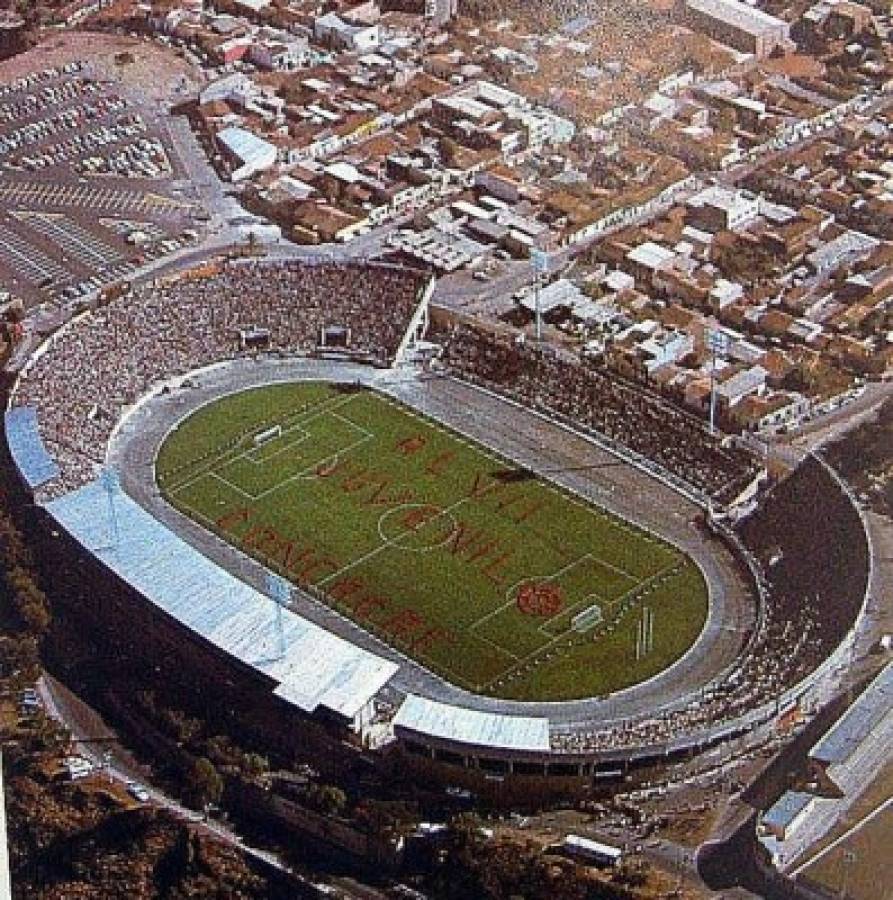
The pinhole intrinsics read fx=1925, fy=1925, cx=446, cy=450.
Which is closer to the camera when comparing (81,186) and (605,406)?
(605,406)

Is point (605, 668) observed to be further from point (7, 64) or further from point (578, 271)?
→ point (7, 64)

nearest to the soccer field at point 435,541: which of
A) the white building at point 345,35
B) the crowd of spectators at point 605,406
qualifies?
the crowd of spectators at point 605,406

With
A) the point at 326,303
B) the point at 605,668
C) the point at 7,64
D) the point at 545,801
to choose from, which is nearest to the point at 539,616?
the point at 605,668

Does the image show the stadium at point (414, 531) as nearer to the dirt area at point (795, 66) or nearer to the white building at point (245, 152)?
the white building at point (245, 152)

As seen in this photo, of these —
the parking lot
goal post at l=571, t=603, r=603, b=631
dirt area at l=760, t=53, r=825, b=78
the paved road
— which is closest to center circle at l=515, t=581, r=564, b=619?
goal post at l=571, t=603, r=603, b=631

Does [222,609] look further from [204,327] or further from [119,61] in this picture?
[119,61]

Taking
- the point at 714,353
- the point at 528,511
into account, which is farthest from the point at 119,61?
the point at 528,511
